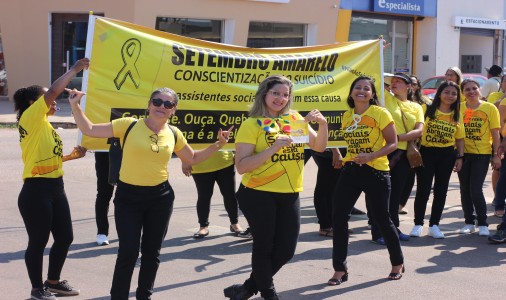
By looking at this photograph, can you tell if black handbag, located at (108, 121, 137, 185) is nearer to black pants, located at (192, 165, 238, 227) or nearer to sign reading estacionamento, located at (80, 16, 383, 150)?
sign reading estacionamento, located at (80, 16, 383, 150)

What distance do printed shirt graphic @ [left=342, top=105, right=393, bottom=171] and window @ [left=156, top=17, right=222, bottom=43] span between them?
19541mm

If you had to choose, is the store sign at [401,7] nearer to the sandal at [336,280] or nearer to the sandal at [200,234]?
the sandal at [200,234]

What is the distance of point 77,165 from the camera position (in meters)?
14.2

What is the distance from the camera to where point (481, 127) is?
8.95m

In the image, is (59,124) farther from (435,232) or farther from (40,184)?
(40,184)

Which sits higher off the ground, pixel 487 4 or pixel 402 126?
pixel 487 4

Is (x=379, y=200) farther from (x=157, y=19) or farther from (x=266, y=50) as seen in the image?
(x=157, y=19)

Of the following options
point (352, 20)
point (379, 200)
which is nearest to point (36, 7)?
point (352, 20)

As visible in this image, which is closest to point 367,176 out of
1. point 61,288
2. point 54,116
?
point 61,288

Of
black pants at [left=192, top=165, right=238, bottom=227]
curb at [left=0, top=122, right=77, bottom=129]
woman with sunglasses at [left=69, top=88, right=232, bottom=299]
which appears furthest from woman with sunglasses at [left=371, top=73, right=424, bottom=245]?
curb at [left=0, top=122, right=77, bottom=129]

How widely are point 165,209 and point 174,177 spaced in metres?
7.46

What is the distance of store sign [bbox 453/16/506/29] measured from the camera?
1329 inches

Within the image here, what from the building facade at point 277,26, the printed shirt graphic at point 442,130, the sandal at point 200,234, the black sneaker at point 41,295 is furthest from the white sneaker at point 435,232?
the building facade at point 277,26

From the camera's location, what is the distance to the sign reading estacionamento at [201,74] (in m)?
7.38
